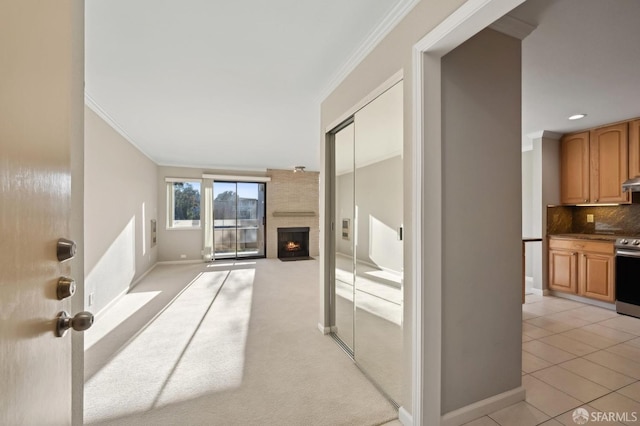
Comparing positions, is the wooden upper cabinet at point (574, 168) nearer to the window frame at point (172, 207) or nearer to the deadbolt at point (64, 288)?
the deadbolt at point (64, 288)

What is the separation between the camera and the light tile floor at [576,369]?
5.89 feet

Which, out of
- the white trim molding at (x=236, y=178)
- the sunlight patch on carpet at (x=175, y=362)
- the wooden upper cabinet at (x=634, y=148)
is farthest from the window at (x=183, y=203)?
the wooden upper cabinet at (x=634, y=148)

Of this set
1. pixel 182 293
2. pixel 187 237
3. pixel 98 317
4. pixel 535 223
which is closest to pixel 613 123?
pixel 535 223

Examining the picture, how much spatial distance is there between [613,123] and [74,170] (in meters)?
5.75

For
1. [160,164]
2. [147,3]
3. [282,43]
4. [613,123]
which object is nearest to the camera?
[147,3]

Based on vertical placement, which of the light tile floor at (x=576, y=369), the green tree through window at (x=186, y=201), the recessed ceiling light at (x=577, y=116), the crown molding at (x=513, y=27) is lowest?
the light tile floor at (x=576, y=369)

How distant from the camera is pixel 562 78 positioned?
2.60 metres

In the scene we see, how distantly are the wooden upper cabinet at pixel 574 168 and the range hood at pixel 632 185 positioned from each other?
54 cm

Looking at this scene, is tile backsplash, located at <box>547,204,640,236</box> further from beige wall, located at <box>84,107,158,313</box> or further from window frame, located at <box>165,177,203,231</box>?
window frame, located at <box>165,177,203,231</box>

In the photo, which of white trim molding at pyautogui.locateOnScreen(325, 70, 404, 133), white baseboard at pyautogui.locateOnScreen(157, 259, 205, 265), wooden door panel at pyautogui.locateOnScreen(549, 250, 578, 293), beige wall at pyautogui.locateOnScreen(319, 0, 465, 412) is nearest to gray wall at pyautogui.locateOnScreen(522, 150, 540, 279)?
wooden door panel at pyautogui.locateOnScreen(549, 250, 578, 293)

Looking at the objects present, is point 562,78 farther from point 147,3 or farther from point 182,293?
point 182,293

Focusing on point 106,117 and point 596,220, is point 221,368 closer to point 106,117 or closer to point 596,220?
point 106,117

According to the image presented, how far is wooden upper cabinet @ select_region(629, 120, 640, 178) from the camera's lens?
11.8 feet

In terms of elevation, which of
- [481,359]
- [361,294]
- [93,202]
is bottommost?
[481,359]
